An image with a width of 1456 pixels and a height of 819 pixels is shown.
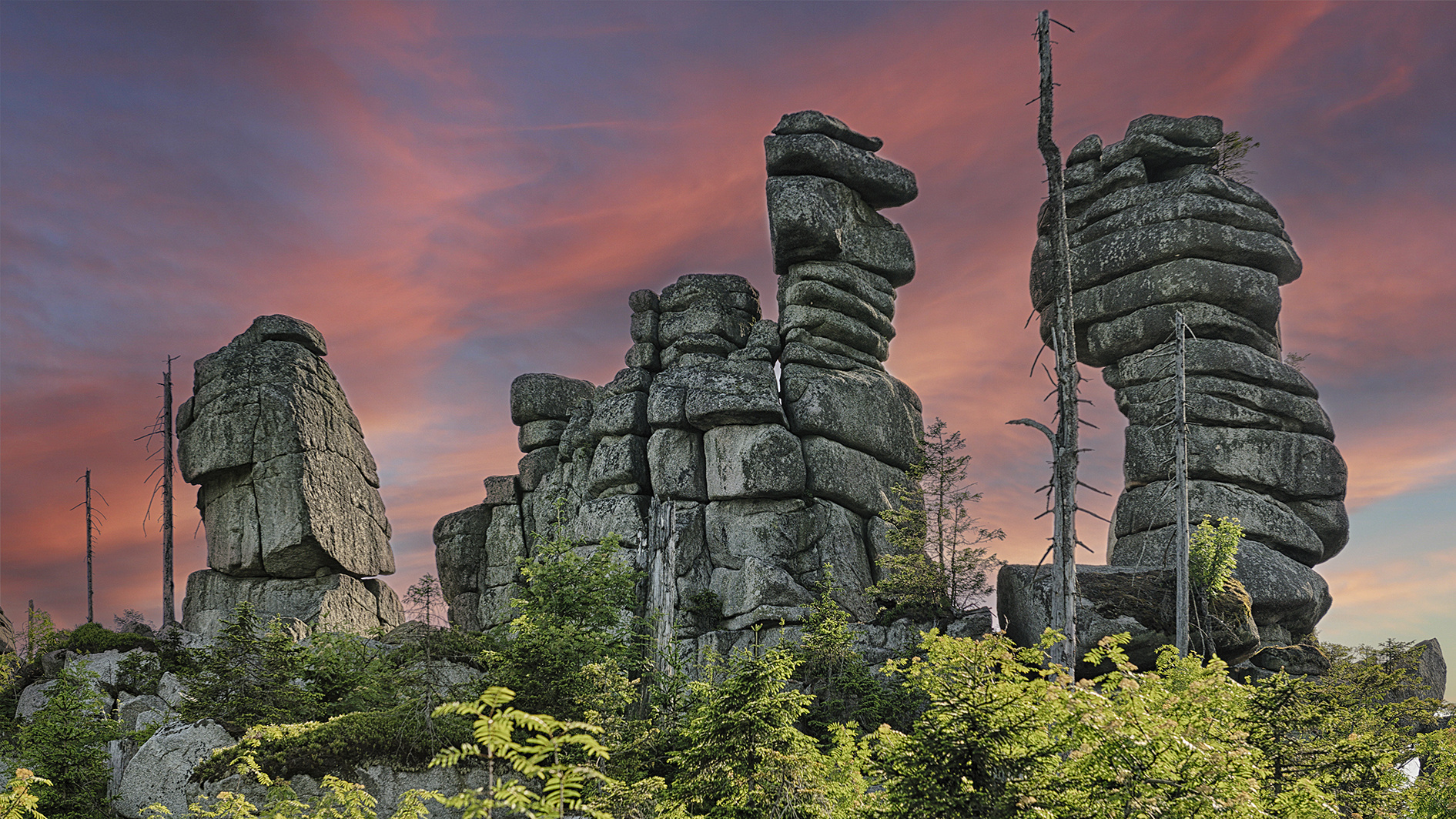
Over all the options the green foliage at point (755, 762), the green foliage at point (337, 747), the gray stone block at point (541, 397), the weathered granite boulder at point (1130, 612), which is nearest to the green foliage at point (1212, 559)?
the weathered granite boulder at point (1130, 612)

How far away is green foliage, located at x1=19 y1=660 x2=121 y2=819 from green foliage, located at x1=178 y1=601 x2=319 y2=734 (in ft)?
5.69

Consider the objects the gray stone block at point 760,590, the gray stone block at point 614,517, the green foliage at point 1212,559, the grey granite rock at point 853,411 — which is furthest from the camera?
the gray stone block at point 614,517

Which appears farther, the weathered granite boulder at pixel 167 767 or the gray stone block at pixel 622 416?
the gray stone block at pixel 622 416

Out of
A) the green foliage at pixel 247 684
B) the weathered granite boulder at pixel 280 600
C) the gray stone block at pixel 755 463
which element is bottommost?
the green foliage at pixel 247 684

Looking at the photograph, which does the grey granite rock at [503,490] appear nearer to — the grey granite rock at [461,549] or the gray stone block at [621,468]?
the grey granite rock at [461,549]

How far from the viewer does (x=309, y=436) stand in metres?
33.5

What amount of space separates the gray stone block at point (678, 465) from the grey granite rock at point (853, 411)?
3484 millimetres

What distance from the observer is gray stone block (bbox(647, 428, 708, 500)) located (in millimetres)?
31094

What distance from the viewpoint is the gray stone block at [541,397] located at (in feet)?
135

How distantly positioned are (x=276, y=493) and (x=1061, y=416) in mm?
26907

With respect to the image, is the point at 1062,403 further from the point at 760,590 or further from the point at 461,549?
the point at 461,549

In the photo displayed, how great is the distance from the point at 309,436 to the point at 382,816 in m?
23.7

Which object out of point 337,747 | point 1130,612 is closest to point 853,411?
point 1130,612

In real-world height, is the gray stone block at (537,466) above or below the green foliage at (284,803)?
above
